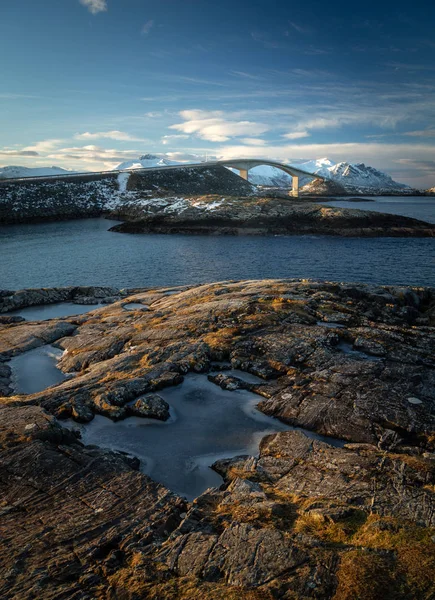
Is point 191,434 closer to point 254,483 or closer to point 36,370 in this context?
point 254,483

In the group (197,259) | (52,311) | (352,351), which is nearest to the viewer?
(352,351)

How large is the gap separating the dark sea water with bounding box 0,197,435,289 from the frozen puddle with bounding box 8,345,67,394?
2504cm

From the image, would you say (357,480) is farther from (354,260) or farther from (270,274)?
(354,260)

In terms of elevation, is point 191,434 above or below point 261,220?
below

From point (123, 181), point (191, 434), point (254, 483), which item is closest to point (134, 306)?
point (191, 434)

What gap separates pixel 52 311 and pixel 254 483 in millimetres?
31776

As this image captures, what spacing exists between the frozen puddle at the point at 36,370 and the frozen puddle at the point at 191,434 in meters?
6.31

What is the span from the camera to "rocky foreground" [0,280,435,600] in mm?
7367

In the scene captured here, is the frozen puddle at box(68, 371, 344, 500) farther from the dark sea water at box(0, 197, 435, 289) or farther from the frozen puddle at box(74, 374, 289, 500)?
the dark sea water at box(0, 197, 435, 289)

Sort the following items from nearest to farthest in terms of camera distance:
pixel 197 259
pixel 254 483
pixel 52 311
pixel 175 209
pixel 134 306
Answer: pixel 254 483 → pixel 134 306 → pixel 52 311 → pixel 197 259 → pixel 175 209

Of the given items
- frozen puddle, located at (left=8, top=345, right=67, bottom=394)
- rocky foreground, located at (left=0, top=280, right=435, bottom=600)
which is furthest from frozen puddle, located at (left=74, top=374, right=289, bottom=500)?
frozen puddle, located at (left=8, top=345, right=67, bottom=394)

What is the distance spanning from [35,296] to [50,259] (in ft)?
89.3

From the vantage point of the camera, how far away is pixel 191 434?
48.6 feet

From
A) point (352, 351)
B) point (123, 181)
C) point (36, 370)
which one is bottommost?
point (36, 370)
